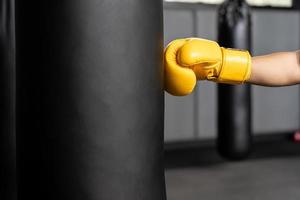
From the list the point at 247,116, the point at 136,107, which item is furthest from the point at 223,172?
the point at 136,107

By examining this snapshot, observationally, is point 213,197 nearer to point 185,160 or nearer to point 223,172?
point 223,172

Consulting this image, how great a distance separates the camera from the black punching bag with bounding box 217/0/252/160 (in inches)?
89.7

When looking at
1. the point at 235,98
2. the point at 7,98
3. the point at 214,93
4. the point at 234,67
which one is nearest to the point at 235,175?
the point at 235,98

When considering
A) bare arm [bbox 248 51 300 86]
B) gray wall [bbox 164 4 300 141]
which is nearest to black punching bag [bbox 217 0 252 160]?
gray wall [bbox 164 4 300 141]

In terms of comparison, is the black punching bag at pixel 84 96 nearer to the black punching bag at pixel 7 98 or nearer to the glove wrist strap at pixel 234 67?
the black punching bag at pixel 7 98

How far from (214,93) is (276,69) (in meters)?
1.95

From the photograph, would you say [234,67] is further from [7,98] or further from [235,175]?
[235,175]

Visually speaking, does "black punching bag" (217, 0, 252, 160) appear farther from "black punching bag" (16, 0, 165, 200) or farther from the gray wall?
"black punching bag" (16, 0, 165, 200)

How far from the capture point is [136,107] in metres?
0.82

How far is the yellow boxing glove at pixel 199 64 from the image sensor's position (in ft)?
3.27

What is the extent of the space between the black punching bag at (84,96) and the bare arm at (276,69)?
41 centimetres

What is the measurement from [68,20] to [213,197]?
4.73 feet

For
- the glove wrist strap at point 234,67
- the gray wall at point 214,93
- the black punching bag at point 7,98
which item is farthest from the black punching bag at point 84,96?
the gray wall at point 214,93

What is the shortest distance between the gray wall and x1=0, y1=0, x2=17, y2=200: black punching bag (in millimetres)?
1937
